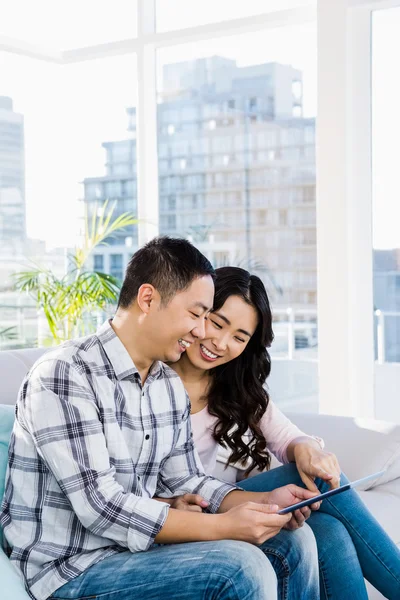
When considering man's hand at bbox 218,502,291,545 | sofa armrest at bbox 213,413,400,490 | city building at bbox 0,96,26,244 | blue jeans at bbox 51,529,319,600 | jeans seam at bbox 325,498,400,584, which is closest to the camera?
blue jeans at bbox 51,529,319,600

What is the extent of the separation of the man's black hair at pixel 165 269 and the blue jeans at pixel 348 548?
605mm

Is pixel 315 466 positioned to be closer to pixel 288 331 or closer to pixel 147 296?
pixel 147 296

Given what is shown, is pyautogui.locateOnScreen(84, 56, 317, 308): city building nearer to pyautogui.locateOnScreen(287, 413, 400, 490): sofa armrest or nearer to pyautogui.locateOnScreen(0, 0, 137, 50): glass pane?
pyautogui.locateOnScreen(0, 0, 137, 50): glass pane

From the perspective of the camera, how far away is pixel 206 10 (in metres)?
4.81

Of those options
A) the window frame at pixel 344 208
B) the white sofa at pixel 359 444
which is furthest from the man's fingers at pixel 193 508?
the window frame at pixel 344 208

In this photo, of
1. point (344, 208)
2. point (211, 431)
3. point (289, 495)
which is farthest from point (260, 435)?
point (344, 208)

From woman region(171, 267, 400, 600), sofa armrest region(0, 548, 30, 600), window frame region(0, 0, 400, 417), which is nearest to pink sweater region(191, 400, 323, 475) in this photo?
woman region(171, 267, 400, 600)

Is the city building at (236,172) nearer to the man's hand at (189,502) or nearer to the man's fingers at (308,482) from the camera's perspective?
the man's fingers at (308,482)

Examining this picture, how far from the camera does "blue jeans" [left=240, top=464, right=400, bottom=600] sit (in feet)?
6.46

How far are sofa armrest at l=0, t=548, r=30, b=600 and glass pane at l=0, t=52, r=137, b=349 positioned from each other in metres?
3.43

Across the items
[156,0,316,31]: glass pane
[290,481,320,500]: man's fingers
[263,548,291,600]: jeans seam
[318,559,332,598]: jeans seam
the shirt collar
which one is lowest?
[318,559,332,598]: jeans seam

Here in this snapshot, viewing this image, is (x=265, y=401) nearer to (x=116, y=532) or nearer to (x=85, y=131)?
(x=116, y=532)

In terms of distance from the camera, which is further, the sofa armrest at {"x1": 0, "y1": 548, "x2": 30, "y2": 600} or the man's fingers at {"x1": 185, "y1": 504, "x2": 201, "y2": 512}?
the man's fingers at {"x1": 185, "y1": 504, "x2": 201, "y2": 512}

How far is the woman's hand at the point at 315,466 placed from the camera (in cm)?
208
